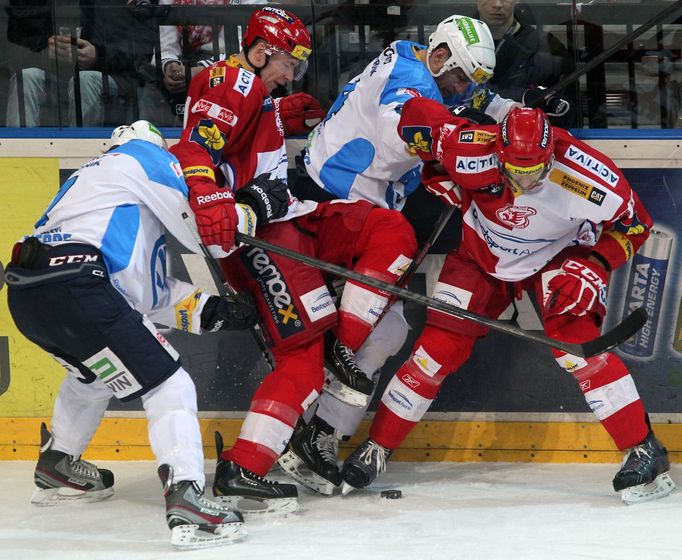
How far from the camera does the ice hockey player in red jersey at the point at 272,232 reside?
3.34 meters

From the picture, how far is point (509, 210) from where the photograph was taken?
3.44 m

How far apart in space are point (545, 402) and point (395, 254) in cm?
78

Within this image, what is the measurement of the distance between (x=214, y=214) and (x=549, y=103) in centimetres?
127

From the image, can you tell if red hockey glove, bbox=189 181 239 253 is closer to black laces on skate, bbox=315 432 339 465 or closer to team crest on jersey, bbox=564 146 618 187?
black laces on skate, bbox=315 432 339 465

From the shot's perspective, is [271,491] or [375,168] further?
[375,168]

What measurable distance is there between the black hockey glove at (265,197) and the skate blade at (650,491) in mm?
1300

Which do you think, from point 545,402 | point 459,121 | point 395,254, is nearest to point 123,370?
point 395,254

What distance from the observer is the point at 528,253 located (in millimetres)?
3543

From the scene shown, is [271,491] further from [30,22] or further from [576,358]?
[30,22]

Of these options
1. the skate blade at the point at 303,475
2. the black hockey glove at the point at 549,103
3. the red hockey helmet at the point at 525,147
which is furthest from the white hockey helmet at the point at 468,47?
the skate blade at the point at 303,475

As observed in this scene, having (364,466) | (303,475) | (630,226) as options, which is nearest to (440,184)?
(630,226)

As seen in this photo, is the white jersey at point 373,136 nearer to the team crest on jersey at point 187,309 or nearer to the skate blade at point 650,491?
the team crest on jersey at point 187,309

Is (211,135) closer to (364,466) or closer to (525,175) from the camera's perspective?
(525,175)

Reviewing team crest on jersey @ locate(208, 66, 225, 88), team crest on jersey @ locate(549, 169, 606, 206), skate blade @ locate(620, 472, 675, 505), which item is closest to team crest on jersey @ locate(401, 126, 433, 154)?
team crest on jersey @ locate(549, 169, 606, 206)
